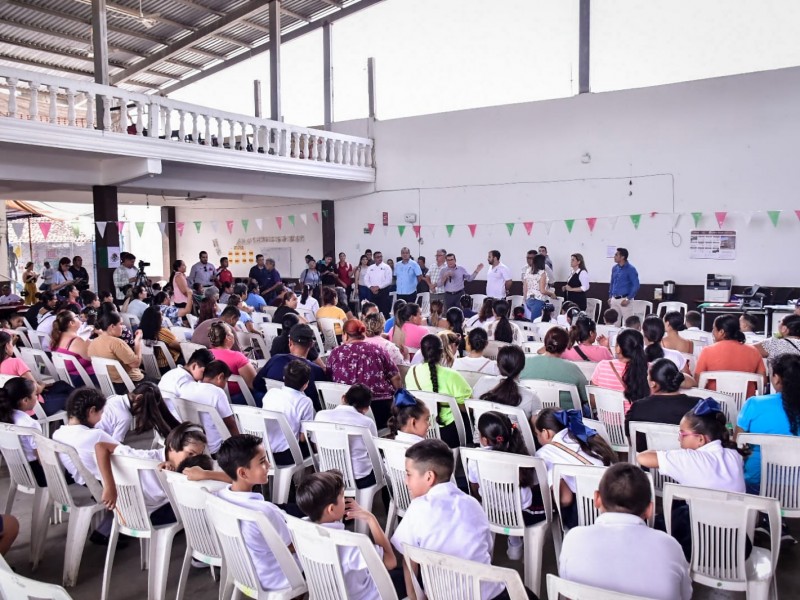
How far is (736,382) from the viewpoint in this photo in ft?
14.0

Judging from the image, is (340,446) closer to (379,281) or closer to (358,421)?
(358,421)

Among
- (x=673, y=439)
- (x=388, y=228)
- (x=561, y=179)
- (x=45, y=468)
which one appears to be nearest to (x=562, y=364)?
(x=673, y=439)

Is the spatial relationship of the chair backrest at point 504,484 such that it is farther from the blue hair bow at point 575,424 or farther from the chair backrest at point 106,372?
the chair backrest at point 106,372

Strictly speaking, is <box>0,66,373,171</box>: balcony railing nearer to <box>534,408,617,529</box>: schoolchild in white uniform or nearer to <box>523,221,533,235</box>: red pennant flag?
<box>523,221,533,235</box>: red pennant flag

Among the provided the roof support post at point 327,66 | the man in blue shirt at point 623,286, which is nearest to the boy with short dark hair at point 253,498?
the man in blue shirt at point 623,286

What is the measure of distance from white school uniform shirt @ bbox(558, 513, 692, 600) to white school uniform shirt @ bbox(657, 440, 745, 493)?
0.81 m

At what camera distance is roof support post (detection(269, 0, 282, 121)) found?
12.8m

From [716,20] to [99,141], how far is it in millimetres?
8894

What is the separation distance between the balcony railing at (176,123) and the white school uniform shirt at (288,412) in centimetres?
564

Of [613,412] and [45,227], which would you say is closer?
[613,412]

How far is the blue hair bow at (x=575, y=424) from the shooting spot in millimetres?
2883

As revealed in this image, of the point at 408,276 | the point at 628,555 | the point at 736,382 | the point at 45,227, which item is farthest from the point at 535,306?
the point at 45,227

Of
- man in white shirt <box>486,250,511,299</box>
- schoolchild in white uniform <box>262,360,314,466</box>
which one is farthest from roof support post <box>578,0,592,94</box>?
schoolchild in white uniform <box>262,360,314,466</box>

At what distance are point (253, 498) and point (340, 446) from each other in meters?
0.90
